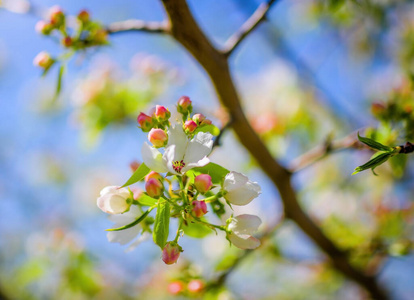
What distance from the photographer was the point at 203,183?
24.9 inches

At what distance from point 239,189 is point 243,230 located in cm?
10

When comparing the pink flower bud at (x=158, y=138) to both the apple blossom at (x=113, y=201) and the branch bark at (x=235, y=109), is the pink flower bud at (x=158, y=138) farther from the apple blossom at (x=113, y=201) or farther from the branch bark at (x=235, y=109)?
the branch bark at (x=235, y=109)

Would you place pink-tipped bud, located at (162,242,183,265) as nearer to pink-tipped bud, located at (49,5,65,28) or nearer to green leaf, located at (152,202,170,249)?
green leaf, located at (152,202,170,249)

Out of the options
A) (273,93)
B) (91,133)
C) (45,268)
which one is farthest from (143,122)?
(273,93)

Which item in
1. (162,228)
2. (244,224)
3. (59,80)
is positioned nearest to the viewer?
(162,228)

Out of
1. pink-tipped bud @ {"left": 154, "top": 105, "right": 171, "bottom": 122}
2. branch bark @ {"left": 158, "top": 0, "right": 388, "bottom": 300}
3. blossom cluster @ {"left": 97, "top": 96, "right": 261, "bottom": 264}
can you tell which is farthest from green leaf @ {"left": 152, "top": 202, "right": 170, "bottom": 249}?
branch bark @ {"left": 158, "top": 0, "right": 388, "bottom": 300}

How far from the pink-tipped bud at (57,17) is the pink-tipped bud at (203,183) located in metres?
0.75

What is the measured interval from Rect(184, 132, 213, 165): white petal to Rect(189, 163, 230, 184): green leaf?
3 cm

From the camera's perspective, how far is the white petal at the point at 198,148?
2.21 feet

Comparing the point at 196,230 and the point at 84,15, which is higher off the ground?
the point at 84,15

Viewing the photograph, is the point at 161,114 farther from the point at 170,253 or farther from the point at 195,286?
the point at 195,286

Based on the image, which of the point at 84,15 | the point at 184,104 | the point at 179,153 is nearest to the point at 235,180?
the point at 179,153

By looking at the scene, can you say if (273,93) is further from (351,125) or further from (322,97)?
(351,125)

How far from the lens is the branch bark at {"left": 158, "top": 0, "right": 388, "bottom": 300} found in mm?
957
